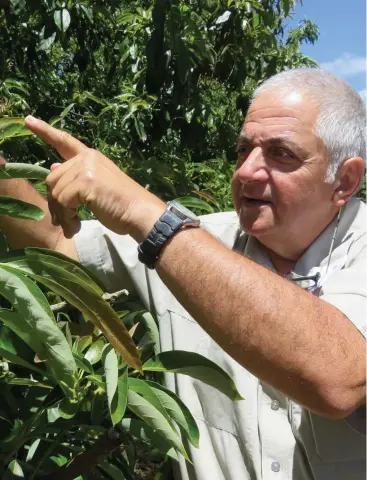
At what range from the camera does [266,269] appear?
1.37m

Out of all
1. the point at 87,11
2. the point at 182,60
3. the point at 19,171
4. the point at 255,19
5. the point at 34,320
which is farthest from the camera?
the point at 255,19

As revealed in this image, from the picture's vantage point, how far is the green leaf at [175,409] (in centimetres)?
117

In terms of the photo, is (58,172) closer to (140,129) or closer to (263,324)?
(263,324)

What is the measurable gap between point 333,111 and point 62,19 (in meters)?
1.44

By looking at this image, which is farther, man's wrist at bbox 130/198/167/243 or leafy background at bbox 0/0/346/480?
man's wrist at bbox 130/198/167/243

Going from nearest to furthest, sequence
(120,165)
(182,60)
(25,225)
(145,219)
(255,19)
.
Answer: (145,219) → (25,225) → (120,165) → (182,60) → (255,19)

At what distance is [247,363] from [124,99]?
1711 millimetres

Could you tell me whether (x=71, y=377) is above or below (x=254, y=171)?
below

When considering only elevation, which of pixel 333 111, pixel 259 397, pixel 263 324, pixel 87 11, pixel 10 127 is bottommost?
pixel 259 397

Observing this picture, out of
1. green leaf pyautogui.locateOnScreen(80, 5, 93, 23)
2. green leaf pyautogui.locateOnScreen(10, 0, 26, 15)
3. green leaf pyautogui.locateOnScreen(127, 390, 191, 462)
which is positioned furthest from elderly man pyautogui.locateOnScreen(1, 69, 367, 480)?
green leaf pyautogui.locateOnScreen(80, 5, 93, 23)

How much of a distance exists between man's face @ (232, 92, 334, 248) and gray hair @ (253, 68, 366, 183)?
1.0 inches

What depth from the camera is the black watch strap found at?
1.28 meters

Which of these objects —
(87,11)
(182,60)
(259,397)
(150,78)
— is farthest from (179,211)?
(87,11)

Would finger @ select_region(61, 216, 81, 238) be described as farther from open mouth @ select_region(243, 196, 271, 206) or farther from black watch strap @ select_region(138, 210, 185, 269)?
open mouth @ select_region(243, 196, 271, 206)
